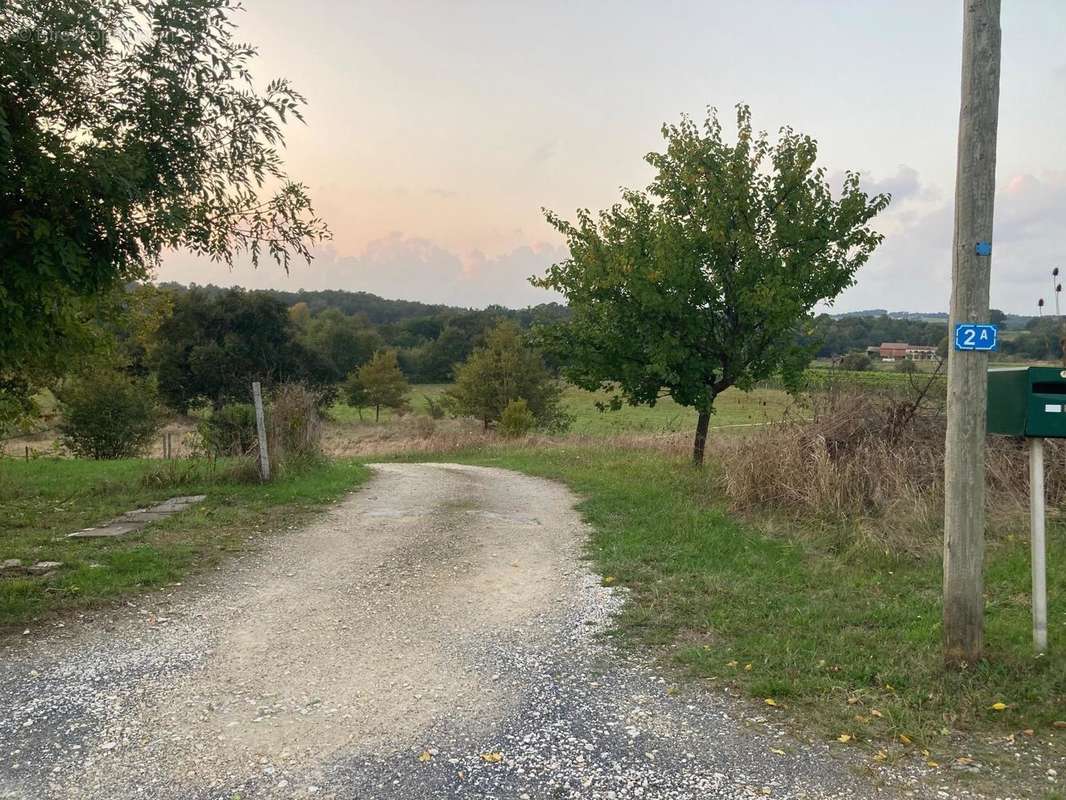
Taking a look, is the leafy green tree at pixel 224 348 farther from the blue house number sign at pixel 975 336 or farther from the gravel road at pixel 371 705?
the blue house number sign at pixel 975 336

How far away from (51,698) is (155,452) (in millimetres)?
25870

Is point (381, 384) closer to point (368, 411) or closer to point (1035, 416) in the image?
point (368, 411)

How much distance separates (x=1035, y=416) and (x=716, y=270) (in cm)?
859

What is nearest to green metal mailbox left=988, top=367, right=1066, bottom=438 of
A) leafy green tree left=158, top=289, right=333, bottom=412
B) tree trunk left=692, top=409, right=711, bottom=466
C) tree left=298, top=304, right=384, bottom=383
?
tree trunk left=692, top=409, right=711, bottom=466

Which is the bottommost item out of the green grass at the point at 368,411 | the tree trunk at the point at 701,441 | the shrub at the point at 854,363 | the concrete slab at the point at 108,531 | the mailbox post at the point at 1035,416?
the green grass at the point at 368,411

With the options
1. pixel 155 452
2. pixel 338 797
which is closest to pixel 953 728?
pixel 338 797

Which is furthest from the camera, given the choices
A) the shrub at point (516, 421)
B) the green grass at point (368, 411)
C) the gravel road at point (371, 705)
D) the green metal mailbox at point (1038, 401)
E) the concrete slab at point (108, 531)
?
the green grass at point (368, 411)

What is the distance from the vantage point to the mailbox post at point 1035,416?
169 inches

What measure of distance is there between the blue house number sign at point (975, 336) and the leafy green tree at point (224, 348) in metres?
36.9

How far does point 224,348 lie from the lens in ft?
129

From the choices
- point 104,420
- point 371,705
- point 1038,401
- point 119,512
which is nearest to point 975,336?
point 1038,401

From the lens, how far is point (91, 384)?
22.0 m

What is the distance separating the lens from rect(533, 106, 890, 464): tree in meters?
12.2

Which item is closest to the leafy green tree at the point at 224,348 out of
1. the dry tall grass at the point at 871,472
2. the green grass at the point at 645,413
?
the green grass at the point at 645,413
